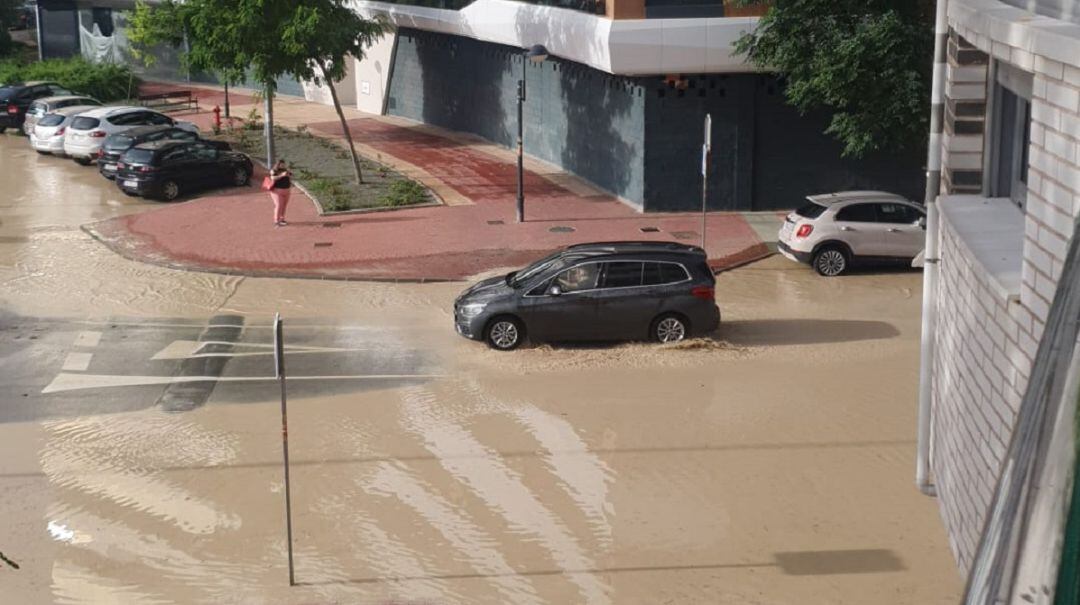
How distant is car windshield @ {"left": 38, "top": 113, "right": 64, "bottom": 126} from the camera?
38.4 metres

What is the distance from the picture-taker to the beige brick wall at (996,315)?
8.85m

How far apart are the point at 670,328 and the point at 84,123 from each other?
22.3 meters

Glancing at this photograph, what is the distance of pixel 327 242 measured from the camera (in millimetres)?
27703

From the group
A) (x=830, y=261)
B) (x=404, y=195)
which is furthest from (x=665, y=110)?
(x=830, y=261)

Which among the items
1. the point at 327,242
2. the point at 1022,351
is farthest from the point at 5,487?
the point at 327,242

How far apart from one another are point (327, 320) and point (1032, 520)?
1606cm

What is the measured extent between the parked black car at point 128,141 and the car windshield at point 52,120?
3027mm

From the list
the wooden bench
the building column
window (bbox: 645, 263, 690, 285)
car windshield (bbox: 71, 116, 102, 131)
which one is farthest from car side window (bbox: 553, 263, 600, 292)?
the wooden bench

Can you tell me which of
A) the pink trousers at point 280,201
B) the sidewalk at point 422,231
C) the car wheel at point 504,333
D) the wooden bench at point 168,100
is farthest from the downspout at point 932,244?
the wooden bench at point 168,100

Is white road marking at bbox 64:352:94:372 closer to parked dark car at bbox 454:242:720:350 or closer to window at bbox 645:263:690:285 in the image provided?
parked dark car at bbox 454:242:720:350

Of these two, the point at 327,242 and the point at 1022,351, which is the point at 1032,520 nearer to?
the point at 1022,351

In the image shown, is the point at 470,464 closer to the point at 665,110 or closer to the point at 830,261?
the point at 830,261

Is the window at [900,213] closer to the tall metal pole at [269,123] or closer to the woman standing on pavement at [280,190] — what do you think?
the woman standing on pavement at [280,190]

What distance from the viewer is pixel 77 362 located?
19969 millimetres
